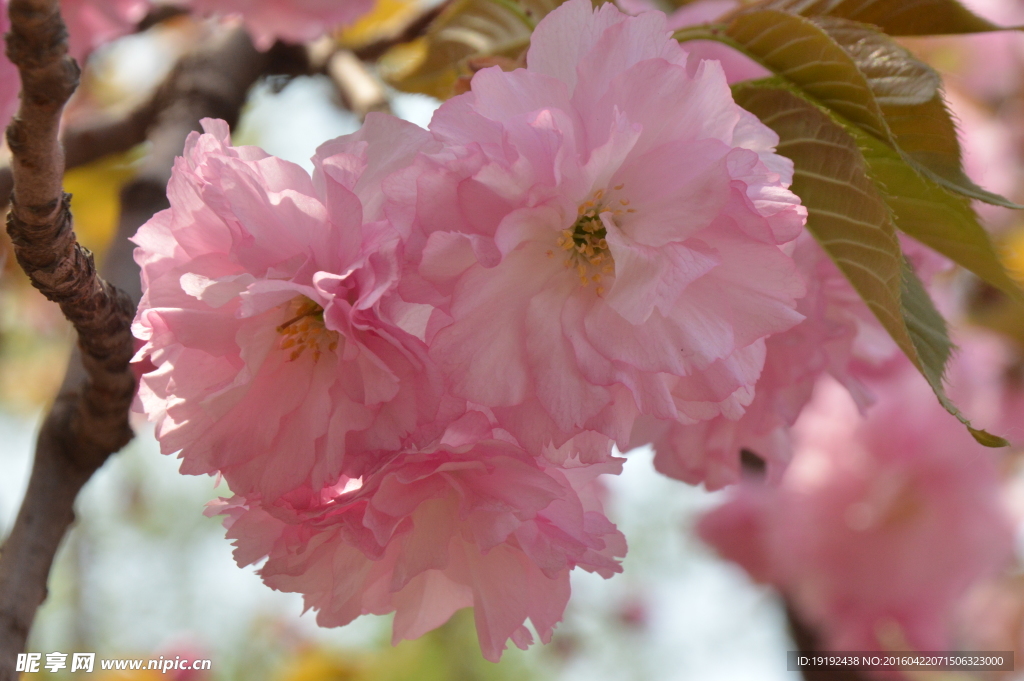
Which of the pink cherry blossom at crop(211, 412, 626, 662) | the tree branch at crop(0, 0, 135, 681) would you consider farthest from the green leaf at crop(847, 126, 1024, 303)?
the tree branch at crop(0, 0, 135, 681)

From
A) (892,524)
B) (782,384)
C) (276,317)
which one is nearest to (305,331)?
(276,317)

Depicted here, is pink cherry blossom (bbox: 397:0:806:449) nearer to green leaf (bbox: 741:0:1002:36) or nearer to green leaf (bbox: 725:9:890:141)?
green leaf (bbox: 725:9:890:141)

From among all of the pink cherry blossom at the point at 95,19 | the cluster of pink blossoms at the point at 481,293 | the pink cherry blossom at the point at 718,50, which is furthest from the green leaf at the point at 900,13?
the pink cherry blossom at the point at 95,19

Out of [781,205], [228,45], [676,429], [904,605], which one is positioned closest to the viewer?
[781,205]

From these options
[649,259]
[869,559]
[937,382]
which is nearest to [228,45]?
[649,259]

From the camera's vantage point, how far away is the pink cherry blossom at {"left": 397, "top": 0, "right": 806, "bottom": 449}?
1.32 feet

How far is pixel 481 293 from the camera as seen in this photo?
414mm

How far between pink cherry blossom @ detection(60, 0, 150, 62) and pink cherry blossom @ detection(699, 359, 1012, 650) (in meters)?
1.38

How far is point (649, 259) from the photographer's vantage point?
0.42 m

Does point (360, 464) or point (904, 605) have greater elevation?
point (360, 464)

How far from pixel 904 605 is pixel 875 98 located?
1.35 meters

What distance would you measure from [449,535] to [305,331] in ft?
0.52

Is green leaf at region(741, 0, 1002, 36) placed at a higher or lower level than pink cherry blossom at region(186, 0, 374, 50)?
higher

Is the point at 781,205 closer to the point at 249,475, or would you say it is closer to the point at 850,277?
the point at 850,277
